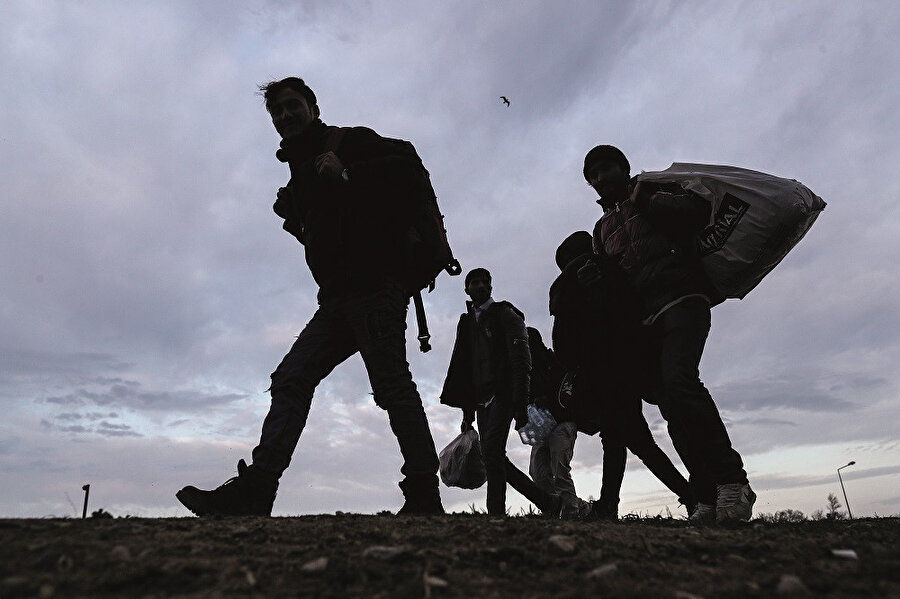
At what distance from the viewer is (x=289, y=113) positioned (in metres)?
4.01

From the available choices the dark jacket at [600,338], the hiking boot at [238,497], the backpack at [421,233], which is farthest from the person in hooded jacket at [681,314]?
the hiking boot at [238,497]

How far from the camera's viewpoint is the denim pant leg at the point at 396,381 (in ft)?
11.9

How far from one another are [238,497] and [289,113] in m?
2.39

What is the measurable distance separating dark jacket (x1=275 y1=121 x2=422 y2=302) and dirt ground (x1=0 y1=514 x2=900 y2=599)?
1.61 metres

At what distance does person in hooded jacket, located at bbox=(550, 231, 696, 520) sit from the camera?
4477mm

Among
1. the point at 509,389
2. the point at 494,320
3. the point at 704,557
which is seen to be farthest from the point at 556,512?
the point at 704,557

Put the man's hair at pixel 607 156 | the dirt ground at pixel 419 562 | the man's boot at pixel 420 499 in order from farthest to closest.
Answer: the man's hair at pixel 607 156
the man's boot at pixel 420 499
the dirt ground at pixel 419 562

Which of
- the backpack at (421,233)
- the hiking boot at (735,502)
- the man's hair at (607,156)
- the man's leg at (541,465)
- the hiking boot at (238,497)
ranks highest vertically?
the man's hair at (607,156)

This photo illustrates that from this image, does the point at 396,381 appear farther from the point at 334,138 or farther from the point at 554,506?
the point at 554,506

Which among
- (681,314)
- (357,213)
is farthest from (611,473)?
(357,213)

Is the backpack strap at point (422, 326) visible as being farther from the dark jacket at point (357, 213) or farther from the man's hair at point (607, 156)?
the man's hair at point (607, 156)

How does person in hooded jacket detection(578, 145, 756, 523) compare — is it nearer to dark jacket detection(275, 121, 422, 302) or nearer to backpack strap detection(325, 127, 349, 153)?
dark jacket detection(275, 121, 422, 302)

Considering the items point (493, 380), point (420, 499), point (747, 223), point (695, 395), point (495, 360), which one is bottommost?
point (420, 499)

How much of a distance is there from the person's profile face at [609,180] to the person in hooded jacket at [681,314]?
0.07 metres
